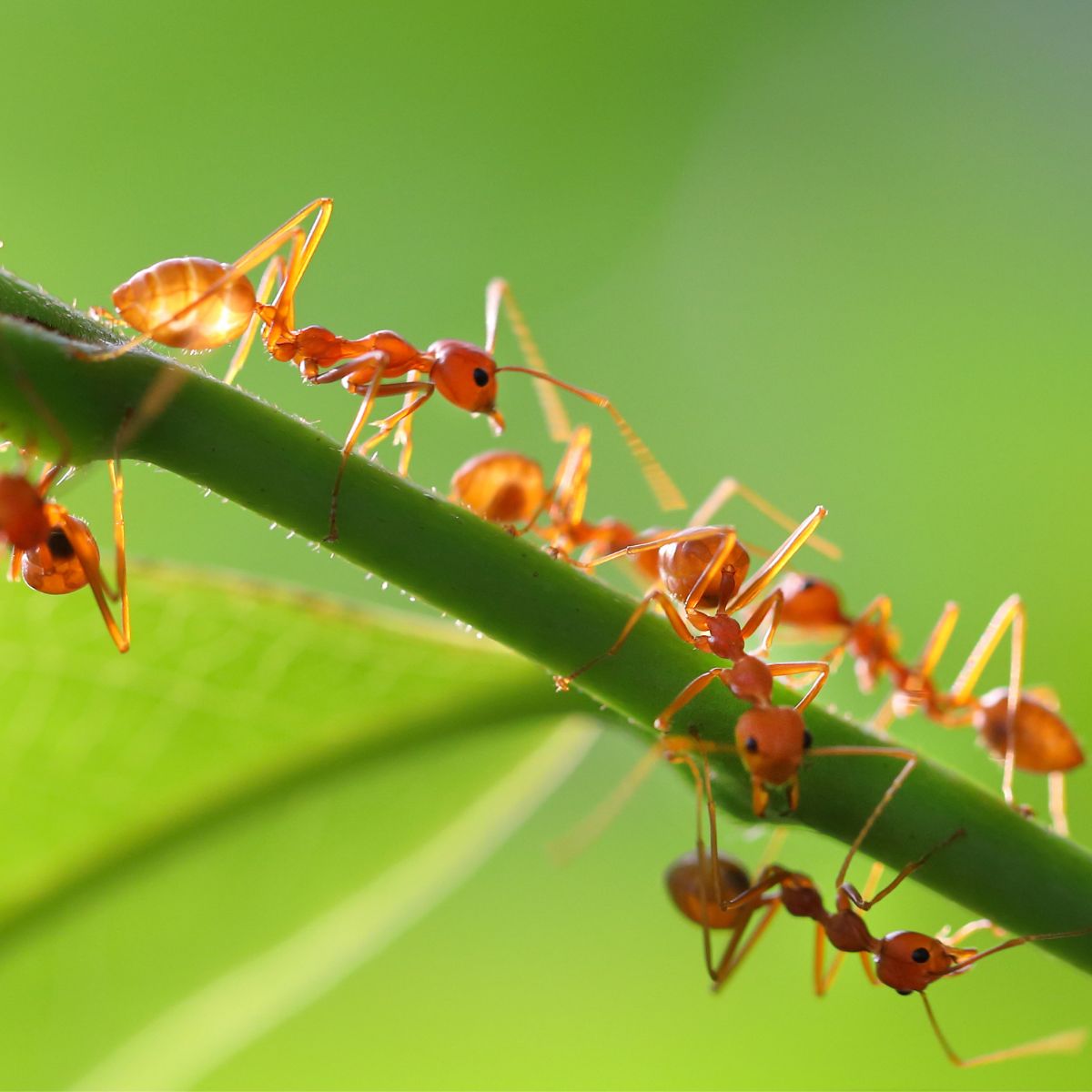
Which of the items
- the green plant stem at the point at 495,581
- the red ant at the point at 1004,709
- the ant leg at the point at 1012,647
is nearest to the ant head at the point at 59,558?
the green plant stem at the point at 495,581

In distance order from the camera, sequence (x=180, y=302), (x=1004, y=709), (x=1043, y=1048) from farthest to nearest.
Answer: (x=1004, y=709)
(x=1043, y=1048)
(x=180, y=302)

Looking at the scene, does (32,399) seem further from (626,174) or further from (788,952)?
(626,174)

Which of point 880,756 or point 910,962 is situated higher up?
point 880,756

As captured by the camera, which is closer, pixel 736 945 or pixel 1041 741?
pixel 736 945

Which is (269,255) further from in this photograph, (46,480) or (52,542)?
A: (46,480)

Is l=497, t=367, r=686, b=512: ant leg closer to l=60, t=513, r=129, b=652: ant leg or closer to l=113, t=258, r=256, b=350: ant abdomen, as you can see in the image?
l=113, t=258, r=256, b=350: ant abdomen

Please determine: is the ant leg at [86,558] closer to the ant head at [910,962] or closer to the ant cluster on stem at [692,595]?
the ant cluster on stem at [692,595]

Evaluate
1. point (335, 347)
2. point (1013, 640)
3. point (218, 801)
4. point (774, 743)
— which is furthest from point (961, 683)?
point (774, 743)
